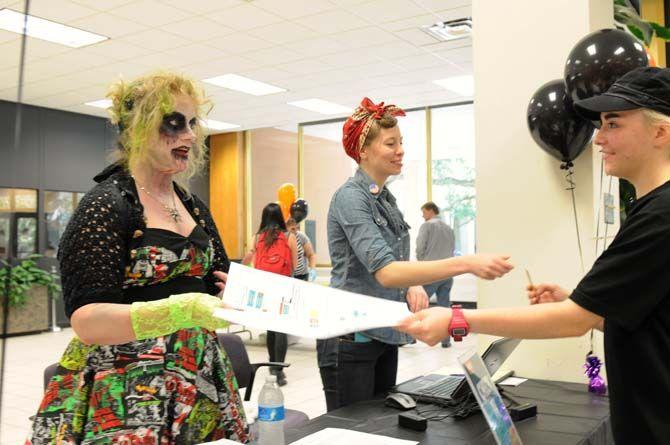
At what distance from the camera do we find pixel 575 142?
2.31 meters

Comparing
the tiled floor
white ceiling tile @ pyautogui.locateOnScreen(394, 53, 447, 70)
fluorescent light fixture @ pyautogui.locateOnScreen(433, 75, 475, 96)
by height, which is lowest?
the tiled floor

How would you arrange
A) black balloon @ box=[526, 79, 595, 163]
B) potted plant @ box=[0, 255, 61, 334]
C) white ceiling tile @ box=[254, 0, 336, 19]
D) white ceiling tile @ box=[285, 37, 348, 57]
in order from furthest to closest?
potted plant @ box=[0, 255, 61, 334] < white ceiling tile @ box=[285, 37, 348, 57] < white ceiling tile @ box=[254, 0, 336, 19] < black balloon @ box=[526, 79, 595, 163]

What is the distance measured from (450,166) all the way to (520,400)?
844 centimetres

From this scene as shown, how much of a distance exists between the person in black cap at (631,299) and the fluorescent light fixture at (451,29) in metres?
4.88

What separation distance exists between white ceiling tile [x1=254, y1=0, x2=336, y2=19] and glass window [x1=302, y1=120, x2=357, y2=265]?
5968 millimetres

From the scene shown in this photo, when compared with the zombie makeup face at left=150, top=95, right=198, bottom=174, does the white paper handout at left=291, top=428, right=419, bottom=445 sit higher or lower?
lower

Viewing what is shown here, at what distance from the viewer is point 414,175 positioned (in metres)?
10.4

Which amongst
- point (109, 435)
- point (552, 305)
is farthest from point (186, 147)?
point (552, 305)

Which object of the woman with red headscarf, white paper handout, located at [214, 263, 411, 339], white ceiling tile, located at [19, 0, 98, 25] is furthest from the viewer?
white ceiling tile, located at [19, 0, 98, 25]

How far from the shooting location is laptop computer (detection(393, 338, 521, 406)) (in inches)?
67.2

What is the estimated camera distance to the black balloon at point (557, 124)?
226 cm

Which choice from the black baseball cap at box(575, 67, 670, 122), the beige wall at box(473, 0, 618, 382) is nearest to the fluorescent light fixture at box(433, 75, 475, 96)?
the beige wall at box(473, 0, 618, 382)

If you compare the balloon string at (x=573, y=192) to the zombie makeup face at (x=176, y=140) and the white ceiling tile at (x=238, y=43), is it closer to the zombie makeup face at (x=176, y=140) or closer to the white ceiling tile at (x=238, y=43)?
the zombie makeup face at (x=176, y=140)

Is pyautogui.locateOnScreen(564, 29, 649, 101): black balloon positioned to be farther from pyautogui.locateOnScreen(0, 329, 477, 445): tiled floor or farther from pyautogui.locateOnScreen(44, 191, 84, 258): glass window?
pyautogui.locateOnScreen(44, 191, 84, 258): glass window
